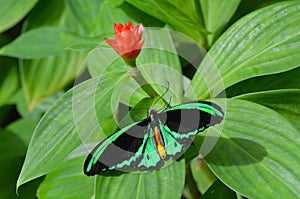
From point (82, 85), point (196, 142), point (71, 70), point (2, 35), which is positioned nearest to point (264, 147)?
point (196, 142)

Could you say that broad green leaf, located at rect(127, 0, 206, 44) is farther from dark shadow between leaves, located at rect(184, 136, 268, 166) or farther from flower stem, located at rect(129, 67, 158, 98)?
dark shadow between leaves, located at rect(184, 136, 268, 166)

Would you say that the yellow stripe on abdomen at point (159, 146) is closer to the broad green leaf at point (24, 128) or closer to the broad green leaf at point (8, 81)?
the broad green leaf at point (24, 128)

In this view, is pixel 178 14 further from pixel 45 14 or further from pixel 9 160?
pixel 9 160

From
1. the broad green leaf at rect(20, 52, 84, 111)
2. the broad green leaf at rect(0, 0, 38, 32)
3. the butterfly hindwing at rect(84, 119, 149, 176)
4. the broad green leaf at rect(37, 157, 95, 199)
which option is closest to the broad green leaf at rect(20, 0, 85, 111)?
the broad green leaf at rect(20, 52, 84, 111)

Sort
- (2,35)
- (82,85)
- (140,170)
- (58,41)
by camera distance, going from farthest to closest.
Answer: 1. (2,35)
2. (58,41)
3. (82,85)
4. (140,170)

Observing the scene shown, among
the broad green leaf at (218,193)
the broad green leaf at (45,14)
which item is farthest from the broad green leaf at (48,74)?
the broad green leaf at (218,193)

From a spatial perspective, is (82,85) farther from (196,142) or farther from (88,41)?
(196,142)
